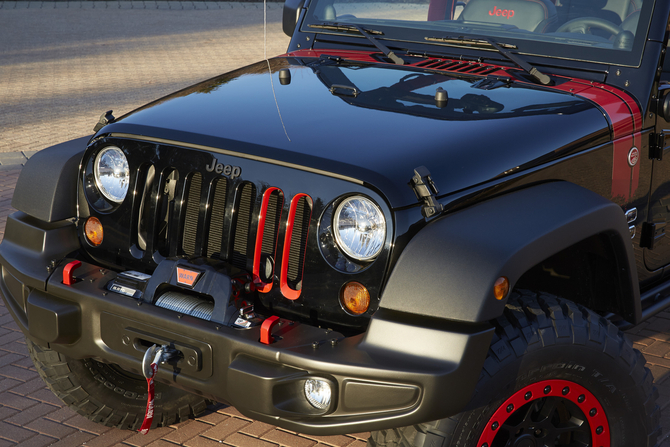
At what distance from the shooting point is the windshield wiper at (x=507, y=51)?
283cm

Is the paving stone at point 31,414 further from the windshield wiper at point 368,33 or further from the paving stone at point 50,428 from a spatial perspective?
the windshield wiper at point 368,33

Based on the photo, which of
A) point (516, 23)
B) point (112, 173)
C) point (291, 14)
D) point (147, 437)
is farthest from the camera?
point (291, 14)

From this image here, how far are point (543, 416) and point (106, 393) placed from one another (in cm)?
170

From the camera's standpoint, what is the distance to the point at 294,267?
2.16m

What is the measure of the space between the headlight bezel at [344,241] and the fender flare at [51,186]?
105 cm

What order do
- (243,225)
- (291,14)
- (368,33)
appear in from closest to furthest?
(243,225)
(368,33)
(291,14)

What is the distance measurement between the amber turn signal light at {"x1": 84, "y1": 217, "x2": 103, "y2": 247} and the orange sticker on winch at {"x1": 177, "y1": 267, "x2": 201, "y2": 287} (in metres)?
0.52

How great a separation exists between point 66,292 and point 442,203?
1204 millimetres

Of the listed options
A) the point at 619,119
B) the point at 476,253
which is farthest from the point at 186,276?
the point at 619,119

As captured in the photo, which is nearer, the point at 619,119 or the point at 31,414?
the point at 619,119

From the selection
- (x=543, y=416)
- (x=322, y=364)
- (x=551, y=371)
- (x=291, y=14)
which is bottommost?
(x=543, y=416)

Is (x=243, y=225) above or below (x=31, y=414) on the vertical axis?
above

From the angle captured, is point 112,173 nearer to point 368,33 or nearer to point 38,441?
point 38,441

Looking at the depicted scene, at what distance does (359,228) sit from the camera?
204 cm
